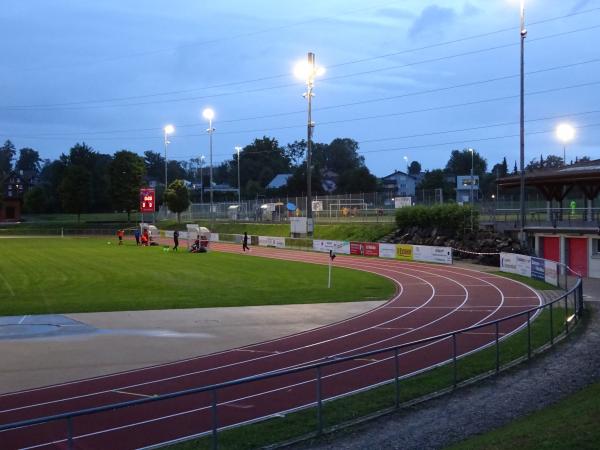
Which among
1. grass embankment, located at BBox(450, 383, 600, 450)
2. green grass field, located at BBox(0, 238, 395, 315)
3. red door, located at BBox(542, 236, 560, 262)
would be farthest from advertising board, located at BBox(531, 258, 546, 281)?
grass embankment, located at BBox(450, 383, 600, 450)

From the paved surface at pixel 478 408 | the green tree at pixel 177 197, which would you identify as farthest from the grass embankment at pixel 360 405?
the green tree at pixel 177 197

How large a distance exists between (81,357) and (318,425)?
9107mm

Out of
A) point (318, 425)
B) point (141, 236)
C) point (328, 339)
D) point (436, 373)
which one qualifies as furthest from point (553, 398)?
point (141, 236)

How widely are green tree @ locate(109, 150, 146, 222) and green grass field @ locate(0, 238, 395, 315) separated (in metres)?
57.2

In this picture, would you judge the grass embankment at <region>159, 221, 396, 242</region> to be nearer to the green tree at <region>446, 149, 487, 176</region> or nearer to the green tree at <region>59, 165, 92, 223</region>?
the green tree at <region>59, 165, 92, 223</region>

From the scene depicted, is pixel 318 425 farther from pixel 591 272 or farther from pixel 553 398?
pixel 591 272

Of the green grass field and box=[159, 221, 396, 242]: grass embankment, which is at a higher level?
box=[159, 221, 396, 242]: grass embankment

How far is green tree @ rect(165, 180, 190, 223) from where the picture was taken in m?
100

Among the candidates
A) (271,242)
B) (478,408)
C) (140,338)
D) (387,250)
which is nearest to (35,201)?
(271,242)

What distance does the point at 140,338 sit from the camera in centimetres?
2009

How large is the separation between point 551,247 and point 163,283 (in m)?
26.0

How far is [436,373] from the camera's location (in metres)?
14.4

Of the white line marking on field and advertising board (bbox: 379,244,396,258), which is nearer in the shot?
the white line marking on field

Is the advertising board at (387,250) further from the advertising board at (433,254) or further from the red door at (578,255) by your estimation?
the red door at (578,255)
